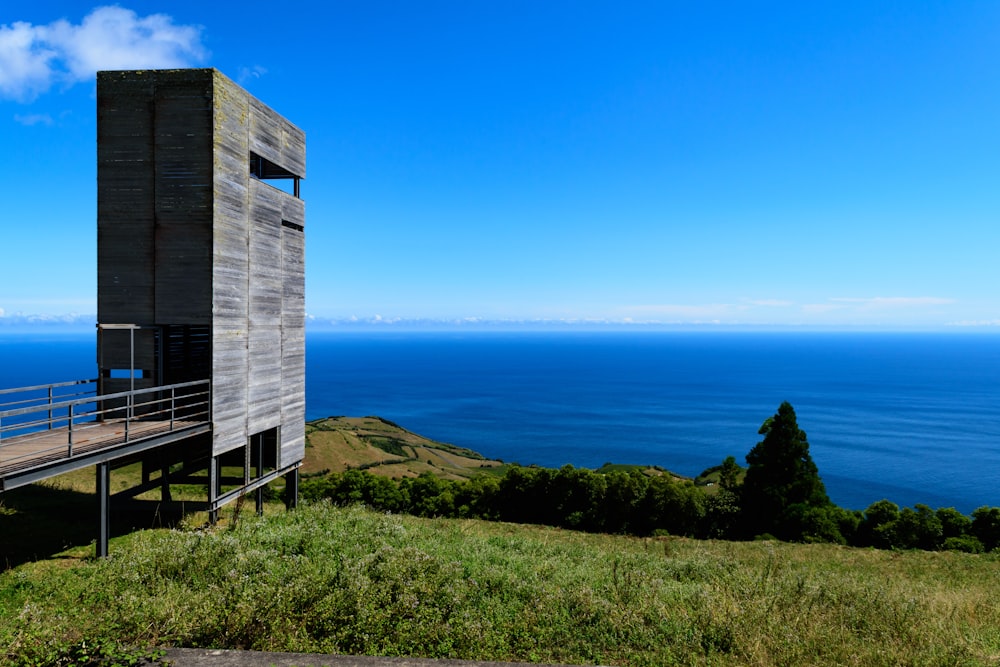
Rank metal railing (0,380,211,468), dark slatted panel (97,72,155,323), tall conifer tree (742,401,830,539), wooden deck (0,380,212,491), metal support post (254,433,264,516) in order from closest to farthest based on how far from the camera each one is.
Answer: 1. wooden deck (0,380,212,491)
2. metal railing (0,380,211,468)
3. dark slatted panel (97,72,155,323)
4. metal support post (254,433,264,516)
5. tall conifer tree (742,401,830,539)

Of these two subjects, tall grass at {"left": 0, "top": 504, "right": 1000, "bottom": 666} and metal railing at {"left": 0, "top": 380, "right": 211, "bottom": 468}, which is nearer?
tall grass at {"left": 0, "top": 504, "right": 1000, "bottom": 666}

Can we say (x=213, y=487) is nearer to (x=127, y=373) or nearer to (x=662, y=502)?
(x=127, y=373)

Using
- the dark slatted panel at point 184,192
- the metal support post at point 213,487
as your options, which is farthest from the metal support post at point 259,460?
the dark slatted panel at point 184,192

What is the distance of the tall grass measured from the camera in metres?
8.16

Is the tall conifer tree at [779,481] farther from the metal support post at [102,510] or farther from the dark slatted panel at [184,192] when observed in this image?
the metal support post at [102,510]

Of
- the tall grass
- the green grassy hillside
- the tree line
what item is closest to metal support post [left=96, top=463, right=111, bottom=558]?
the tall grass

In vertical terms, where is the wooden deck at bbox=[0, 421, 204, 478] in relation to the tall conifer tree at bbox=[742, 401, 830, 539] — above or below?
above

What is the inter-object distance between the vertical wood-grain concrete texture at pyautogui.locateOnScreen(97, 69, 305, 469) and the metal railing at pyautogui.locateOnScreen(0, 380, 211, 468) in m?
0.70

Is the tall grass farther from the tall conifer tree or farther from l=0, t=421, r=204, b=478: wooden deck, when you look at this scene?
the tall conifer tree

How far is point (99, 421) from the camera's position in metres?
14.4

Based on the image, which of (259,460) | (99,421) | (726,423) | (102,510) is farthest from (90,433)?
(726,423)

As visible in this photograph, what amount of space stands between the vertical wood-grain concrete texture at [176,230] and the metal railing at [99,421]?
27.4 inches

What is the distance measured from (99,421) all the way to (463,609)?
460 inches

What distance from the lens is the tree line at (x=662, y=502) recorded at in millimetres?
27766
